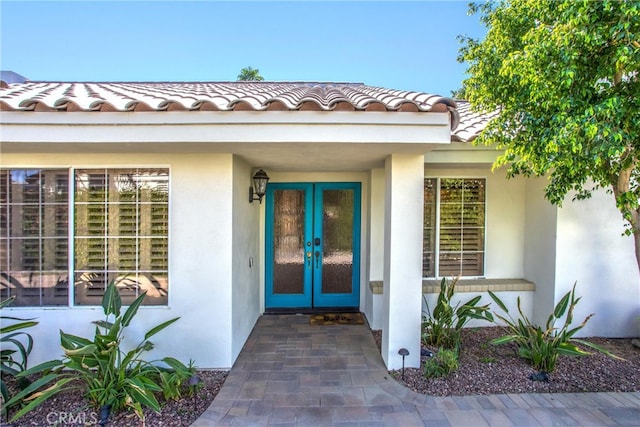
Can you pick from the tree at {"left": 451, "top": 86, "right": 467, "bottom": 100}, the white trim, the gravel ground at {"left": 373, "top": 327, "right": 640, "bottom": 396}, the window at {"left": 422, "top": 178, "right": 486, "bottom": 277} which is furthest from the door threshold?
the tree at {"left": 451, "top": 86, "right": 467, "bottom": 100}

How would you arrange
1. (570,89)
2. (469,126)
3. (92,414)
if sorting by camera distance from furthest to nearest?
(469,126)
(92,414)
(570,89)

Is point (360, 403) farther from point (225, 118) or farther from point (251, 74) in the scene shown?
point (251, 74)

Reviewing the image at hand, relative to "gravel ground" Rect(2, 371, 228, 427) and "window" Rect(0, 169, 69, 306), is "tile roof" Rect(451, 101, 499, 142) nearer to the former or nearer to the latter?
"gravel ground" Rect(2, 371, 228, 427)

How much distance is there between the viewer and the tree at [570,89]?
2.83 meters

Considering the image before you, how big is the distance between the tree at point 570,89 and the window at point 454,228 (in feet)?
7.20

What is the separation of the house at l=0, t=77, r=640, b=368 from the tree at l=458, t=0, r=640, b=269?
81 centimetres

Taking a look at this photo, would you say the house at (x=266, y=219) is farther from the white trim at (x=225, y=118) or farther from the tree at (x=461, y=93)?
the tree at (x=461, y=93)

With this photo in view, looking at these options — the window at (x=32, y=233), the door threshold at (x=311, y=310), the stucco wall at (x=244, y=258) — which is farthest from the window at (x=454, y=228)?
the window at (x=32, y=233)

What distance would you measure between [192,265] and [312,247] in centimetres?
306

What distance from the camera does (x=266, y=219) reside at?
6879mm

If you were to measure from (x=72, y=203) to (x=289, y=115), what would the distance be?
3566 mm

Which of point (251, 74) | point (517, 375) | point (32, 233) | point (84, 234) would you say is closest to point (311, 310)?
point (517, 375)

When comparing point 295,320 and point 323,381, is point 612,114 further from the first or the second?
point 295,320

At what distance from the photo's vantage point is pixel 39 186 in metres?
4.41
